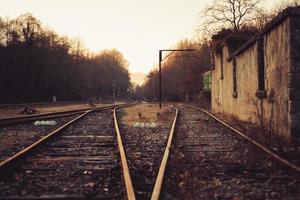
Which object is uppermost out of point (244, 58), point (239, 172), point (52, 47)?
point (52, 47)

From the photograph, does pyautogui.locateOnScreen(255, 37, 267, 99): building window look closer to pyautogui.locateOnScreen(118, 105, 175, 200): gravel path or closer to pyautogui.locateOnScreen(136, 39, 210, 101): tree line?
pyautogui.locateOnScreen(118, 105, 175, 200): gravel path

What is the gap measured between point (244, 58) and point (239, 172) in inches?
396

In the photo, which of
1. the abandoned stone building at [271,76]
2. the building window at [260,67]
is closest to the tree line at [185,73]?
the abandoned stone building at [271,76]

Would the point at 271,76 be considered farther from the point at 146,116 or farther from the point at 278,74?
the point at 146,116

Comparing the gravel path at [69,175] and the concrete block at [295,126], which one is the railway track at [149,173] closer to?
the gravel path at [69,175]

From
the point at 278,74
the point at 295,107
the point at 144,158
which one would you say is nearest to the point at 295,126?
the point at 295,107

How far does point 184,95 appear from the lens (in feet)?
231

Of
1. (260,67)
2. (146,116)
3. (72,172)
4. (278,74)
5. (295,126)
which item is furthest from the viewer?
(146,116)

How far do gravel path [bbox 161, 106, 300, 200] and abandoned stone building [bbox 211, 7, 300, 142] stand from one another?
157cm

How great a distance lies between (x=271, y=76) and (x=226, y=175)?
20.2 feet

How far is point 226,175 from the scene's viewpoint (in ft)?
20.5

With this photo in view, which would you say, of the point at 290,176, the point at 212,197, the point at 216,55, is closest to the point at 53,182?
the point at 212,197

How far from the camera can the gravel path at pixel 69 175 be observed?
203 inches

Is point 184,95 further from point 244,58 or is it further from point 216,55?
point 244,58
